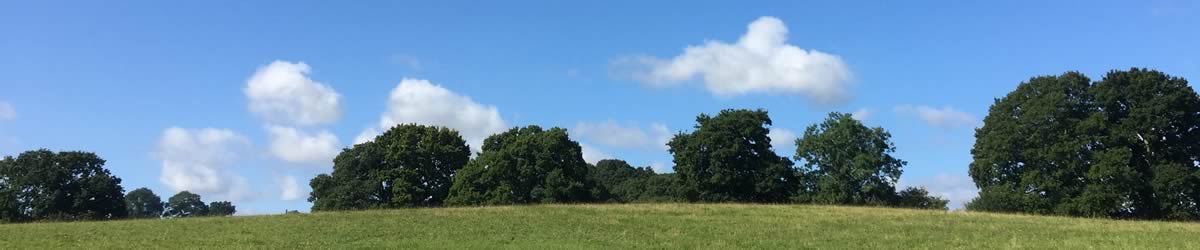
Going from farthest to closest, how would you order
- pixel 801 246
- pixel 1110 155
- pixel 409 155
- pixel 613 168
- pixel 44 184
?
1. pixel 613 168
2. pixel 409 155
3. pixel 44 184
4. pixel 1110 155
5. pixel 801 246

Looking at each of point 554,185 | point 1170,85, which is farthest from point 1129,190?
point 554,185

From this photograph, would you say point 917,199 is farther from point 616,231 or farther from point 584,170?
point 616,231

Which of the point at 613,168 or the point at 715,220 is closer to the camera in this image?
the point at 715,220

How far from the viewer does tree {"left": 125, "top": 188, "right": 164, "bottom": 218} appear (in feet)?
420

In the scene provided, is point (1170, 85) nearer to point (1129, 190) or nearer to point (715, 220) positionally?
point (1129, 190)

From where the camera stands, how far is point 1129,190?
4950 centimetres

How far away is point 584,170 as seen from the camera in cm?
7638

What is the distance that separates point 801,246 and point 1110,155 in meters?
34.1

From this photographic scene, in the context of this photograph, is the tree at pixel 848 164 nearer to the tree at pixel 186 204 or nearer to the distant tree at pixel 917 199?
the distant tree at pixel 917 199

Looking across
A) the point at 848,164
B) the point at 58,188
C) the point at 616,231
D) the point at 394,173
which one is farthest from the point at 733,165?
the point at 58,188

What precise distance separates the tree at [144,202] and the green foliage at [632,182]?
73520mm

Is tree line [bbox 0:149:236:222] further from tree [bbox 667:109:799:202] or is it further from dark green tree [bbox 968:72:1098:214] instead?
dark green tree [bbox 968:72:1098:214]

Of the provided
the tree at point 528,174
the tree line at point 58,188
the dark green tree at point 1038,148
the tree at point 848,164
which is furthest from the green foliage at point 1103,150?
the tree line at point 58,188

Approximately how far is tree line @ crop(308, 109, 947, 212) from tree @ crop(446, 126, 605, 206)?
10cm
